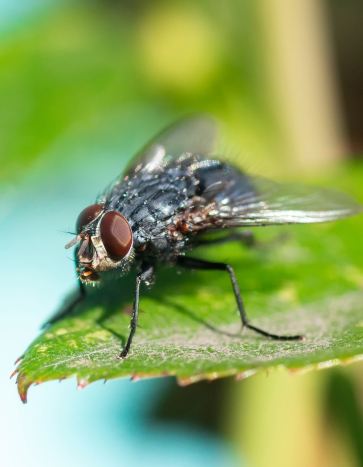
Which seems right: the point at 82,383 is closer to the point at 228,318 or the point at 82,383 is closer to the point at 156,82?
the point at 228,318

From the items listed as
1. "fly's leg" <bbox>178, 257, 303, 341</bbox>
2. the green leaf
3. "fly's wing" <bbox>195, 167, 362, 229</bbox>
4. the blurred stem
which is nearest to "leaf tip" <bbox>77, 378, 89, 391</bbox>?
the green leaf

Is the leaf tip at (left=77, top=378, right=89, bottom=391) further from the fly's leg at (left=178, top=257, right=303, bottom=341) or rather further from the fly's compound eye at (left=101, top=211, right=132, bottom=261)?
the fly's leg at (left=178, top=257, right=303, bottom=341)

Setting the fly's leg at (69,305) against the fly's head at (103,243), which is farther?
the fly's leg at (69,305)

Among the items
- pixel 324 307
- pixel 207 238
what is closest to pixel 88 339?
pixel 207 238

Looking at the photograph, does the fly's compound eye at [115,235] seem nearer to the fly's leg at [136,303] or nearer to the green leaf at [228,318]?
the fly's leg at [136,303]

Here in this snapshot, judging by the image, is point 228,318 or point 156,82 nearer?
point 228,318

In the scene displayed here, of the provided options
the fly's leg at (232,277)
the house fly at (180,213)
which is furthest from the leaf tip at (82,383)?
the fly's leg at (232,277)

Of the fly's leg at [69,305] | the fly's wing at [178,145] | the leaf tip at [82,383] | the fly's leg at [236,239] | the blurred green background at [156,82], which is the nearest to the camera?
the leaf tip at [82,383]

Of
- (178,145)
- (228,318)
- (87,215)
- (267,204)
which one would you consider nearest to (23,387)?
(87,215)
